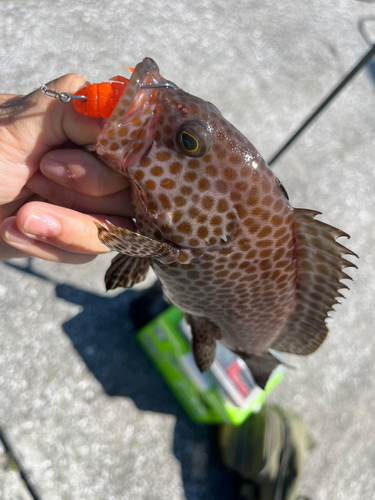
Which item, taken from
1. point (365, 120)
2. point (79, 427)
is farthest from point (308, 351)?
point (365, 120)

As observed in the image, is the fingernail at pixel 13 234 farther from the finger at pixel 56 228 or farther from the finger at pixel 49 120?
the finger at pixel 49 120

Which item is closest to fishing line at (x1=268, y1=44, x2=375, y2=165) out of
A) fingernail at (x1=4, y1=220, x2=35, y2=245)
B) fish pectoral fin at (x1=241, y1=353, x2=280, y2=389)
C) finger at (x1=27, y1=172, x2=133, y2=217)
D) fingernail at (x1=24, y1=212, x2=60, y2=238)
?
finger at (x1=27, y1=172, x2=133, y2=217)

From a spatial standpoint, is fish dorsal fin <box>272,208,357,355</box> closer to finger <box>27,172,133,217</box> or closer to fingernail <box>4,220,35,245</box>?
finger <box>27,172,133,217</box>

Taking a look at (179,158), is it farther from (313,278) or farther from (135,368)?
(135,368)

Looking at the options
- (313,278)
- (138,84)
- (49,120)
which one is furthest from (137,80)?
(313,278)

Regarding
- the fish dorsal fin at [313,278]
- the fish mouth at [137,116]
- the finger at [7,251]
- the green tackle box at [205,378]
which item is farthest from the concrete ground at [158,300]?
the fish mouth at [137,116]

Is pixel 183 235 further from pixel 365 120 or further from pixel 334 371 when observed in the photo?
pixel 365 120
